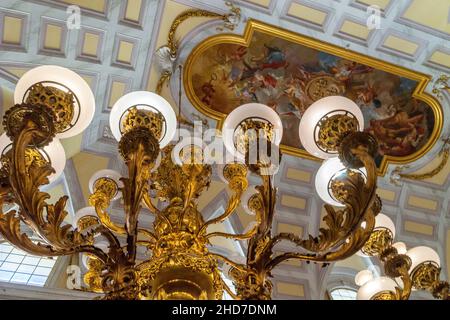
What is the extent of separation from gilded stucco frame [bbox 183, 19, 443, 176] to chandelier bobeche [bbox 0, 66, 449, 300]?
4223mm

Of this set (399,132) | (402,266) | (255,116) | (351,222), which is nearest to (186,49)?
(255,116)

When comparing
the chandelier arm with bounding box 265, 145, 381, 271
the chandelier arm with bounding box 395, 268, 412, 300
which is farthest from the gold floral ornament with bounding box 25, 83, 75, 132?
the chandelier arm with bounding box 395, 268, 412, 300

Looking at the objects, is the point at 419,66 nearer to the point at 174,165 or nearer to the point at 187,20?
the point at 187,20

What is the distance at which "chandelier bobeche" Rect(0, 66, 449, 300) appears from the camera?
10.1ft

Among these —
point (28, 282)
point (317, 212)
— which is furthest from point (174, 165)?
point (317, 212)

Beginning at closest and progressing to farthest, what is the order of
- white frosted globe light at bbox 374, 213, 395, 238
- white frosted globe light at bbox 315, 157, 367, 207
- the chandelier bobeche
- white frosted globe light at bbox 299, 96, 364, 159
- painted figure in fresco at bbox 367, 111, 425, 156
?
the chandelier bobeche, white frosted globe light at bbox 299, 96, 364, 159, white frosted globe light at bbox 315, 157, 367, 207, white frosted globe light at bbox 374, 213, 395, 238, painted figure in fresco at bbox 367, 111, 425, 156

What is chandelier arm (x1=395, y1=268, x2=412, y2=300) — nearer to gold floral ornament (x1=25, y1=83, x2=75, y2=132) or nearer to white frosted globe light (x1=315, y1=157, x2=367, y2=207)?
white frosted globe light (x1=315, y1=157, x2=367, y2=207)

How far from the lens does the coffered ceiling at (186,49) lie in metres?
7.22

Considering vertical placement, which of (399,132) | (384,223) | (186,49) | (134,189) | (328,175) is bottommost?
(134,189)

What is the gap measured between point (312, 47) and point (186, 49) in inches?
89.1

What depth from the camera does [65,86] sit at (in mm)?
3504

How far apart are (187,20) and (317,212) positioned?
15.0 ft

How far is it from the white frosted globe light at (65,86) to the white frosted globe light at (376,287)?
314 cm

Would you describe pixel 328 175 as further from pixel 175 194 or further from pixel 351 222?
pixel 175 194
